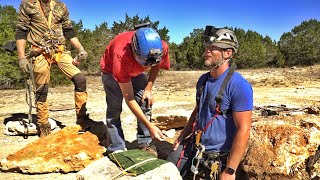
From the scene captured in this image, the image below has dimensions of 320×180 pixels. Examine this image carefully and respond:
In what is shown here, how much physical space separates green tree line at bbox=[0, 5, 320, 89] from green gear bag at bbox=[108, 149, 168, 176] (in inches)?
391

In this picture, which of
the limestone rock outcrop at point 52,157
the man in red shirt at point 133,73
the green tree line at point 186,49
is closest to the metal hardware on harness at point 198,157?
the man in red shirt at point 133,73

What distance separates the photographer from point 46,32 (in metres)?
5.47

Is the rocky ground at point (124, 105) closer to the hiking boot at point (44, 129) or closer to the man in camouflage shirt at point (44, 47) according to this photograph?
the hiking boot at point (44, 129)

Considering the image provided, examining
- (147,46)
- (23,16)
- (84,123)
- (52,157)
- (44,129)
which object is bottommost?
(52,157)

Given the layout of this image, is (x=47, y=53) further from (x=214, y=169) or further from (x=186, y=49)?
(x=186, y=49)

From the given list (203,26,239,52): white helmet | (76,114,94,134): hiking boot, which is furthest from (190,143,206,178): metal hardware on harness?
(76,114,94,134): hiking boot

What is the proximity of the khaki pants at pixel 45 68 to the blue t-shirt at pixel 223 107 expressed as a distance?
9.63 feet

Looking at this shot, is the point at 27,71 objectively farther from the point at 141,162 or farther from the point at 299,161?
the point at 299,161

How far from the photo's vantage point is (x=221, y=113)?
3.14 metres

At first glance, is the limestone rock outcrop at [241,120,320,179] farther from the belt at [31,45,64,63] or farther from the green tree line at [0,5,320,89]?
the green tree line at [0,5,320,89]

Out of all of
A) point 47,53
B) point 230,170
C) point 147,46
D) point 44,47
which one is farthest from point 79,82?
point 230,170

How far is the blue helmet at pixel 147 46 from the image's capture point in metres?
3.46

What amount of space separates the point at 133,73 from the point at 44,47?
2.20 meters

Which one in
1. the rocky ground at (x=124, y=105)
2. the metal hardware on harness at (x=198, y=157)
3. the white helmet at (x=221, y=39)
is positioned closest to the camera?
the white helmet at (x=221, y=39)
